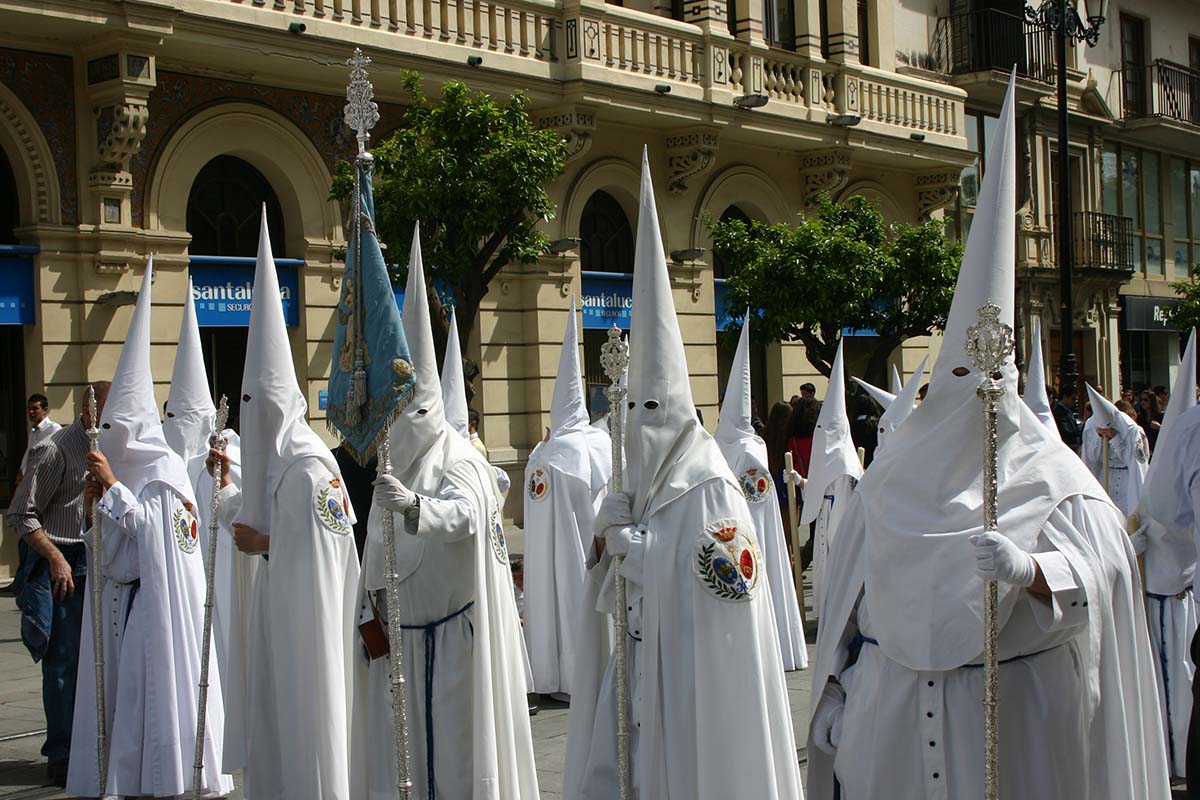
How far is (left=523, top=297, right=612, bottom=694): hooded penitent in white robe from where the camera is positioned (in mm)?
9906

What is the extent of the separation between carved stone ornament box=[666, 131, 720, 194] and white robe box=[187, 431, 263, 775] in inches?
519

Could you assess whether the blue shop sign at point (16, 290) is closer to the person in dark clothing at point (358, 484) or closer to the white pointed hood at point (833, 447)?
the white pointed hood at point (833, 447)

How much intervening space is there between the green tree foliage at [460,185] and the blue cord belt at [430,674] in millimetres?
6720

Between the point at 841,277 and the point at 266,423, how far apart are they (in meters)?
12.2

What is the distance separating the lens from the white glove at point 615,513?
5.55m

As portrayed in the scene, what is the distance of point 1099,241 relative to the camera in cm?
3070

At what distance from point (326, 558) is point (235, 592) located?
103cm

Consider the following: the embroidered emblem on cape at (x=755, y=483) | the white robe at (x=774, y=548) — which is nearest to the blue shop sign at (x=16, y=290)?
the white robe at (x=774, y=548)

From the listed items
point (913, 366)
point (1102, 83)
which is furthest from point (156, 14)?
point (1102, 83)

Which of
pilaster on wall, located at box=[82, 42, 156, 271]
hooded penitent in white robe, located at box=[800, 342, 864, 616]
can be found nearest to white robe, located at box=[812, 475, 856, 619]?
hooded penitent in white robe, located at box=[800, 342, 864, 616]

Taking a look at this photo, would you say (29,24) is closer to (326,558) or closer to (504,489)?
(504,489)

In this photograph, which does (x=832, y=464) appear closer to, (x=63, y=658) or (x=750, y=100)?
(x=63, y=658)

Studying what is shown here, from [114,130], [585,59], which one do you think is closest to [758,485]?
[114,130]

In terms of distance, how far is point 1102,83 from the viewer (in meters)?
31.9
